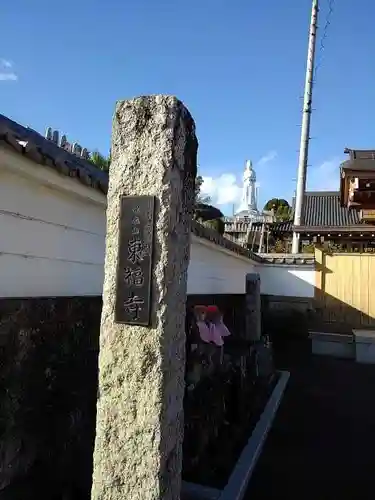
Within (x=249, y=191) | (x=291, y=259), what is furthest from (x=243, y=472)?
(x=249, y=191)

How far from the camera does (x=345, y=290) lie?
1221 cm

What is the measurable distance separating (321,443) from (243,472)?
63.9 inches

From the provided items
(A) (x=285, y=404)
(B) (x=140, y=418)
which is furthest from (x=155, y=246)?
(A) (x=285, y=404)

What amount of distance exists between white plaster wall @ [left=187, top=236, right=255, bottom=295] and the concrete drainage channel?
2277 mm

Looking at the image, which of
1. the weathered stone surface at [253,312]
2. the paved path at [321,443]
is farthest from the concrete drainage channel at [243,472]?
the weathered stone surface at [253,312]

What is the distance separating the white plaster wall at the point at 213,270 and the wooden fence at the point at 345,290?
8.93 ft

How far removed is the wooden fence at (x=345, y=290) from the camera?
1201 centimetres

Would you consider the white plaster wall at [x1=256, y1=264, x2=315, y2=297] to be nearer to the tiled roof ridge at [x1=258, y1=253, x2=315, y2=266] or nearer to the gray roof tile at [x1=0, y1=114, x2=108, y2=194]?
the tiled roof ridge at [x1=258, y1=253, x2=315, y2=266]

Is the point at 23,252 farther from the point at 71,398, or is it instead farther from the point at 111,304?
the point at 71,398

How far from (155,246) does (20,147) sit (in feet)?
3.57

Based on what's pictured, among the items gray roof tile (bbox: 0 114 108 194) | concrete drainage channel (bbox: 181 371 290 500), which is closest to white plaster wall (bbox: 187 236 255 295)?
concrete drainage channel (bbox: 181 371 290 500)

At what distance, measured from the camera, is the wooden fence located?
12008 mm

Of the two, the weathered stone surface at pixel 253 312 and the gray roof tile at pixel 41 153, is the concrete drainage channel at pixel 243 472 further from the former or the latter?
the gray roof tile at pixel 41 153

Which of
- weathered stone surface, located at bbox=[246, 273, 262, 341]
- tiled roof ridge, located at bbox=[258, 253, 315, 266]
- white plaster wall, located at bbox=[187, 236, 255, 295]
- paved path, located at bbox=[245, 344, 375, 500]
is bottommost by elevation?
paved path, located at bbox=[245, 344, 375, 500]
